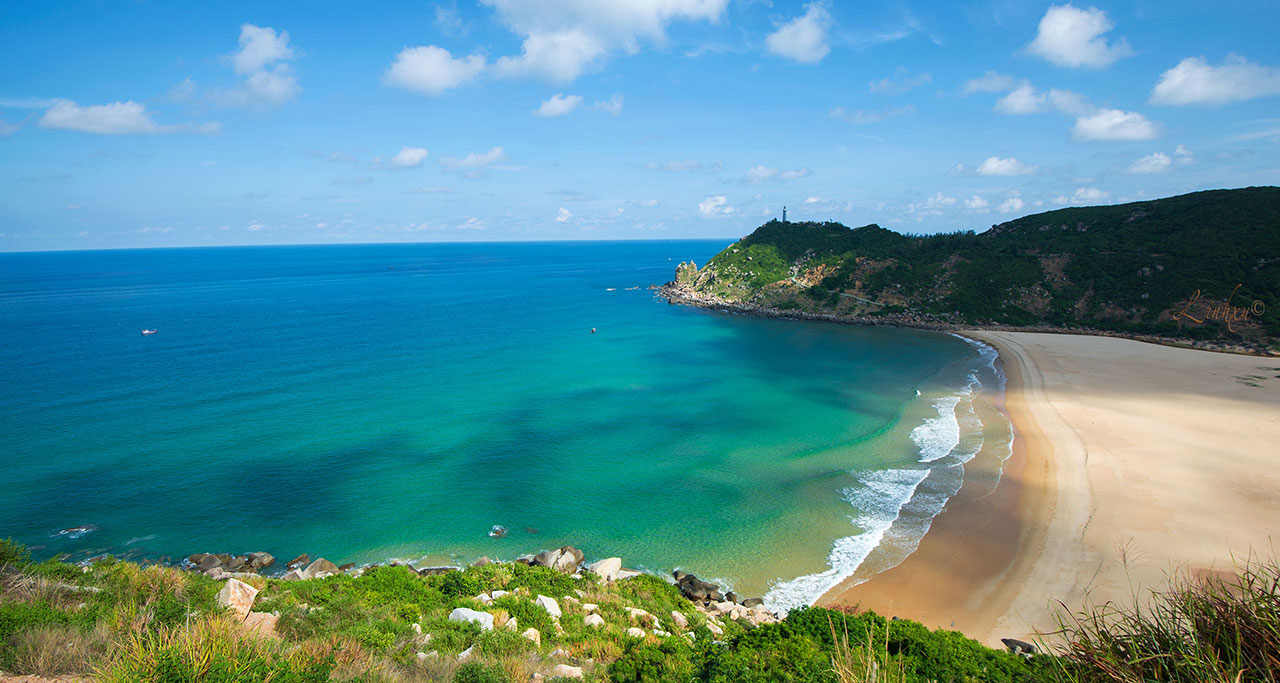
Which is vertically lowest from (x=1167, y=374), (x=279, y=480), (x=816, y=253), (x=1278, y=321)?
(x=279, y=480)

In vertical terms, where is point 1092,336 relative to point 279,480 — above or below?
above

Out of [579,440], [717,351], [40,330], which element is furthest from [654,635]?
[40,330]

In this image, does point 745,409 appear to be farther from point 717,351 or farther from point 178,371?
point 178,371

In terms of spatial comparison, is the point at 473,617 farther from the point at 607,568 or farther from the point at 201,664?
the point at 607,568

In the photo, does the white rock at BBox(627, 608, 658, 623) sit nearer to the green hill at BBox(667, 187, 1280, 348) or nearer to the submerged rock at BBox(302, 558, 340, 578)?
the submerged rock at BBox(302, 558, 340, 578)

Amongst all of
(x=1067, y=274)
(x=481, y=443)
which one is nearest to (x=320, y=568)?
(x=481, y=443)

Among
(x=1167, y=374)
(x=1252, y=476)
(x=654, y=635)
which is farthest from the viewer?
(x=1167, y=374)

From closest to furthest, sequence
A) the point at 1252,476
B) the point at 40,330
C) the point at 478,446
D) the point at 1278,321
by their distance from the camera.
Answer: the point at 1252,476 → the point at 478,446 → the point at 1278,321 → the point at 40,330

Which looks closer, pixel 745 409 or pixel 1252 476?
pixel 1252 476
